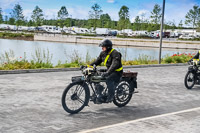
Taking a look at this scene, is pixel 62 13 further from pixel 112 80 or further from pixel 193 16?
pixel 112 80

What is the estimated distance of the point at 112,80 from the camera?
272 inches

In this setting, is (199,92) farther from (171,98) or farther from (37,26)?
(37,26)

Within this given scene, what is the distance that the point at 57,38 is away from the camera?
7138 cm

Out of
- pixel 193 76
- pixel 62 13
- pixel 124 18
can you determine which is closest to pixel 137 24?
pixel 124 18

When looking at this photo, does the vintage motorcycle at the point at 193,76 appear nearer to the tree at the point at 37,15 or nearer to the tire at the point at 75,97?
the tire at the point at 75,97

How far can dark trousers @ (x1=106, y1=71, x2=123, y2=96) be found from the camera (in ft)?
22.4

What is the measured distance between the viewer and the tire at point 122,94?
23.7ft

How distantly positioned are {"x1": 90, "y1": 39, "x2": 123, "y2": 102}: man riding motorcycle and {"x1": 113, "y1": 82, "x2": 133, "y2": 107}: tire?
26 cm

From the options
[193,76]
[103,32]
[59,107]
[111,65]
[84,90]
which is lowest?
[59,107]

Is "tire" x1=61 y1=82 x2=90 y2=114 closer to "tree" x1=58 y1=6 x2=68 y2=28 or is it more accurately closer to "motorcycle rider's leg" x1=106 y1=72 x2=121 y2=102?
"motorcycle rider's leg" x1=106 y1=72 x2=121 y2=102

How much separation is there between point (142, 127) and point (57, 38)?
67.1m

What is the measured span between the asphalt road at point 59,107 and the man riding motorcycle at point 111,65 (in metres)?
0.61

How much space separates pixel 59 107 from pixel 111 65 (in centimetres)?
164

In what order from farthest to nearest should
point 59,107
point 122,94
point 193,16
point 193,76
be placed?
1. point 193,16
2. point 193,76
3. point 122,94
4. point 59,107
